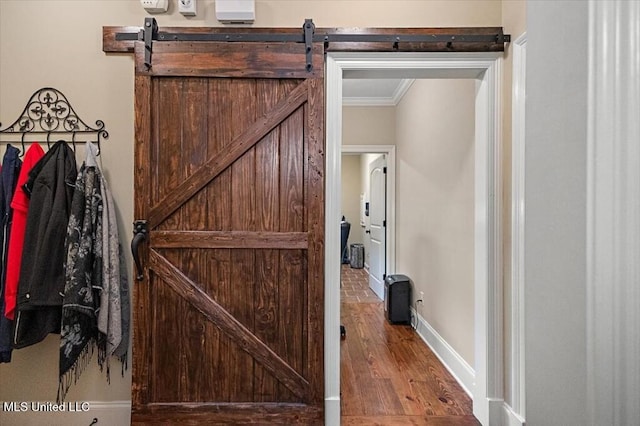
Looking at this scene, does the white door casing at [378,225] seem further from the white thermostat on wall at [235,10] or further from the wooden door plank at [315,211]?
the white thermostat on wall at [235,10]

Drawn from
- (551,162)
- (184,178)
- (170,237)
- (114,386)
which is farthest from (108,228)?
(551,162)

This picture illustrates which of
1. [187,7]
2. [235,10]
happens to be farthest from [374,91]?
[187,7]

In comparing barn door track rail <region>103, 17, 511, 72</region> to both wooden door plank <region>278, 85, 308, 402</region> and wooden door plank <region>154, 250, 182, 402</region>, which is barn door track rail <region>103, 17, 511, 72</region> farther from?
wooden door plank <region>154, 250, 182, 402</region>

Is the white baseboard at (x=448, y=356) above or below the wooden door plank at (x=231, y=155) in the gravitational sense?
below

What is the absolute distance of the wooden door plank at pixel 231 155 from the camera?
6.10ft

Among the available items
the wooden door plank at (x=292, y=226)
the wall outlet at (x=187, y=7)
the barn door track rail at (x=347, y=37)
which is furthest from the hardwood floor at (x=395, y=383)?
the wall outlet at (x=187, y=7)

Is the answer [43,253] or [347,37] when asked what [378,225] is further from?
[43,253]

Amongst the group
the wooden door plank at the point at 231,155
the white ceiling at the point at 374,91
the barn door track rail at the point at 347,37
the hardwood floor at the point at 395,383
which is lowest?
the hardwood floor at the point at 395,383

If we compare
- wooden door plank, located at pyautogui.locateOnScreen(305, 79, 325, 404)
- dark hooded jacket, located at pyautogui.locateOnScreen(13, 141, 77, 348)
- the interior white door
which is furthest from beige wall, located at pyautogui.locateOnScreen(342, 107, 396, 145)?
dark hooded jacket, located at pyautogui.locateOnScreen(13, 141, 77, 348)

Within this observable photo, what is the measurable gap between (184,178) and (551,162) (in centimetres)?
176

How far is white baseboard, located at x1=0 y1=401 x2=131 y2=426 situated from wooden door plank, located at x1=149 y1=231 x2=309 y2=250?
100 centimetres

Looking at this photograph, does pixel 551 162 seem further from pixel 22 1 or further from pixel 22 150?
pixel 22 1

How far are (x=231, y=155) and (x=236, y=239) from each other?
475 millimetres

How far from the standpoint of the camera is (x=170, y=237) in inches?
72.9
